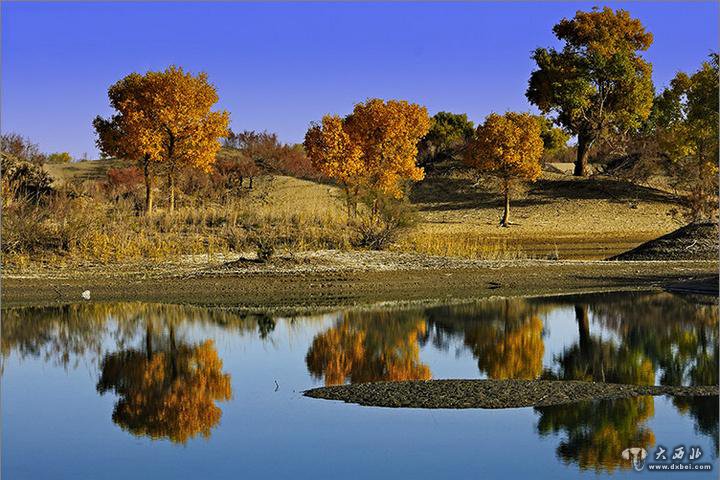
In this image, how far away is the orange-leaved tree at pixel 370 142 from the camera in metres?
54.8

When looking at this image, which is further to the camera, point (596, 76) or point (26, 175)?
point (596, 76)

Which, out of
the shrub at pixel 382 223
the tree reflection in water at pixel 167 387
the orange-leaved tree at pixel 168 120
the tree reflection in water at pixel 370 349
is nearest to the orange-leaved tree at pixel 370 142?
the orange-leaved tree at pixel 168 120

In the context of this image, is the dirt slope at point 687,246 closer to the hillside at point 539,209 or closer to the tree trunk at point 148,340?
the hillside at point 539,209

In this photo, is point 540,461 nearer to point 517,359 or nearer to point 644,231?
point 517,359

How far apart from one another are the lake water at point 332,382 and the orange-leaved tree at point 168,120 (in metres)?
20.4

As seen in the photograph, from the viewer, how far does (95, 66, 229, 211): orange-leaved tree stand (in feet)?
145

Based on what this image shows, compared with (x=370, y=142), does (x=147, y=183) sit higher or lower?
lower

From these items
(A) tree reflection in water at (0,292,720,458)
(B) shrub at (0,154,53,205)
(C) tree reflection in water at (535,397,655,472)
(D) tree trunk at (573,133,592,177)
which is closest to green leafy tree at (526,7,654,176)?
(D) tree trunk at (573,133,592,177)

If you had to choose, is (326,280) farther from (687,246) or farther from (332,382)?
(687,246)

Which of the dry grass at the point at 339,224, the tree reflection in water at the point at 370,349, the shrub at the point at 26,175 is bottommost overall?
the tree reflection in water at the point at 370,349

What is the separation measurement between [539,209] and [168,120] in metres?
23.5

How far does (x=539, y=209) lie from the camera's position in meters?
59.6

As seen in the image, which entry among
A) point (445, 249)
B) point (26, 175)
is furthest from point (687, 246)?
point (26, 175)

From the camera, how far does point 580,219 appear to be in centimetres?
5672
